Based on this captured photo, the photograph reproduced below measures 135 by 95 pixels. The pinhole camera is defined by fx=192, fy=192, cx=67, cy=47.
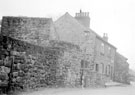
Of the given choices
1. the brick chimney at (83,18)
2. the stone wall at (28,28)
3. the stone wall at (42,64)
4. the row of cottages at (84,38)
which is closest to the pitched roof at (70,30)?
the row of cottages at (84,38)

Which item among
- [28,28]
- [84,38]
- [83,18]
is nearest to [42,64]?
[28,28]

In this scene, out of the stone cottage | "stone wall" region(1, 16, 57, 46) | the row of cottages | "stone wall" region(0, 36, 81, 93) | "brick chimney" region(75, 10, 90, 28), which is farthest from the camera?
the stone cottage

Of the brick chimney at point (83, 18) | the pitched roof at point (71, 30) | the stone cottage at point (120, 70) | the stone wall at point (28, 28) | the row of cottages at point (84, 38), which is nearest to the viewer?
the stone wall at point (28, 28)

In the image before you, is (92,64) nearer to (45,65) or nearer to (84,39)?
(84,39)

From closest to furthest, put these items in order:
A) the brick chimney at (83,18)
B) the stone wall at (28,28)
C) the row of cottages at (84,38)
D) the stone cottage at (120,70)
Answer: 1. the stone wall at (28,28)
2. the row of cottages at (84,38)
3. the brick chimney at (83,18)
4. the stone cottage at (120,70)

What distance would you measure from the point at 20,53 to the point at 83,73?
8349 millimetres

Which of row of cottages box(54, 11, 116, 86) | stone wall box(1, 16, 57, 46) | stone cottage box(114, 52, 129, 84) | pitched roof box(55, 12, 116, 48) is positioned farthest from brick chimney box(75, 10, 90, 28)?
stone wall box(1, 16, 57, 46)

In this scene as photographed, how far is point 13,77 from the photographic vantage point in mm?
Result: 7887

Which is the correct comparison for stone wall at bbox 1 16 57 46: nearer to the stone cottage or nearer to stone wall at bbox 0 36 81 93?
stone wall at bbox 0 36 81 93

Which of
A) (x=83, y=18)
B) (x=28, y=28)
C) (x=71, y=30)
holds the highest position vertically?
(x=83, y=18)

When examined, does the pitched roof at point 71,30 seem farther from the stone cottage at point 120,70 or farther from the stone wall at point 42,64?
the stone cottage at point 120,70

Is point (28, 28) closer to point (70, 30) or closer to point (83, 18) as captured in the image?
point (70, 30)

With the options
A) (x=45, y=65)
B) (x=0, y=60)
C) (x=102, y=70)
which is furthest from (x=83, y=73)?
(x=102, y=70)

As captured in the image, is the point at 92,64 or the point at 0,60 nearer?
the point at 0,60
